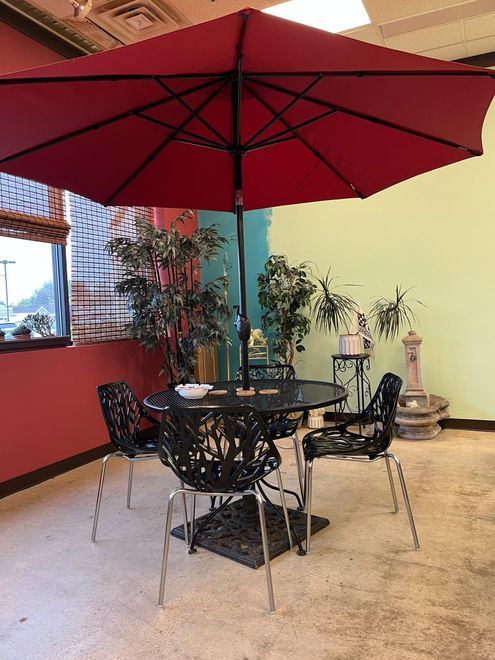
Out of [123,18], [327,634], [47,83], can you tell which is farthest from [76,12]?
[327,634]

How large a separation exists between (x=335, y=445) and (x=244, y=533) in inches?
25.1

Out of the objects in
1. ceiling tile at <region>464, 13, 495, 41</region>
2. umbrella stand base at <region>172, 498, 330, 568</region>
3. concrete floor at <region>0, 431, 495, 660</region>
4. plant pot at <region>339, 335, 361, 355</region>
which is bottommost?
concrete floor at <region>0, 431, 495, 660</region>

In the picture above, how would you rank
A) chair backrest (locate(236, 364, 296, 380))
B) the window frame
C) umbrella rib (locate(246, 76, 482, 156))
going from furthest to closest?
the window frame → chair backrest (locate(236, 364, 296, 380)) → umbrella rib (locate(246, 76, 482, 156))

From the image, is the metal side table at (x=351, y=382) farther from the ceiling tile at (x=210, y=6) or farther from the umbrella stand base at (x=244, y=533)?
the ceiling tile at (x=210, y=6)

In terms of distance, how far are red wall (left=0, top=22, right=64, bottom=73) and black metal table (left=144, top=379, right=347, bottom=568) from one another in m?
2.65

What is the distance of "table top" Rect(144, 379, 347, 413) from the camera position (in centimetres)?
231

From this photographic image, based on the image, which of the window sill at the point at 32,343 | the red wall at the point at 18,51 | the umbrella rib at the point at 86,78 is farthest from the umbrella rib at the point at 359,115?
the window sill at the point at 32,343

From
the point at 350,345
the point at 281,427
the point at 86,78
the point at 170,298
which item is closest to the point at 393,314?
the point at 350,345

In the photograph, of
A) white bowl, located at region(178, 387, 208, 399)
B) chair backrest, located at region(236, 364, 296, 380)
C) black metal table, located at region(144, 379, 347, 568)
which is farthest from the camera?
chair backrest, located at region(236, 364, 296, 380)

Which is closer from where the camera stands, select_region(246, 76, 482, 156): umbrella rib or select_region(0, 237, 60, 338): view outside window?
select_region(246, 76, 482, 156): umbrella rib

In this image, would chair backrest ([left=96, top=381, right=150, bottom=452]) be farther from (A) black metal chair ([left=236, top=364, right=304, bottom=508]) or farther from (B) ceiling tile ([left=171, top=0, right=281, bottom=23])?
(B) ceiling tile ([left=171, top=0, right=281, bottom=23])

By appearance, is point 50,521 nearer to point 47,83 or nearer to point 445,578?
point 445,578

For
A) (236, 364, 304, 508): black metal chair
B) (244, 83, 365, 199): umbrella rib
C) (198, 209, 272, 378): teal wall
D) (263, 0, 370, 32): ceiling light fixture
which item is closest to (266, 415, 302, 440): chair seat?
(236, 364, 304, 508): black metal chair

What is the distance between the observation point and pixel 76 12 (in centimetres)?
313
